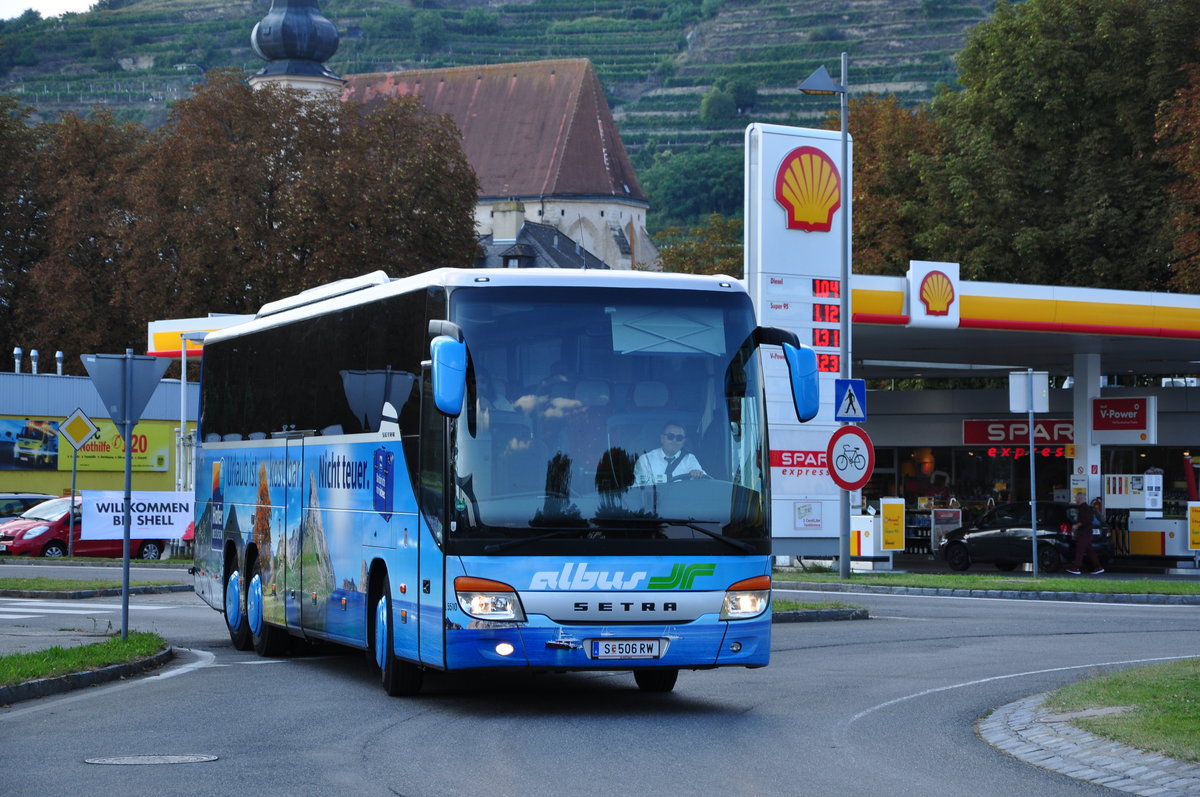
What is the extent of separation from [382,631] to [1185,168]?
37.0 meters

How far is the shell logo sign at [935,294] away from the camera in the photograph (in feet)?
121

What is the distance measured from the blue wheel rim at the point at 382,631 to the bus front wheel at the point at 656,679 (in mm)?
1866

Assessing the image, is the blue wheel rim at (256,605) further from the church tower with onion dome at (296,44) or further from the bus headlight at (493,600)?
the church tower with onion dome at (296,44)

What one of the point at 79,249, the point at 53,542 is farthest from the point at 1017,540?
the point at 79,249

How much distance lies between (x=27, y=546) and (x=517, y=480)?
103 feet

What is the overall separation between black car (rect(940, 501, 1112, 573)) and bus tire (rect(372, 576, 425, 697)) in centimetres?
2511

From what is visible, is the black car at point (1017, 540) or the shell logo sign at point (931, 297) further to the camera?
the black car at point (1017, 540)

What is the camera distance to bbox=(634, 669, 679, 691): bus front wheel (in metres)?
14.2

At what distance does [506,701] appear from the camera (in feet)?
44.7

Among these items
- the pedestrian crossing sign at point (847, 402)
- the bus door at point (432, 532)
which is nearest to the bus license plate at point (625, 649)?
the bus door at point (432, 532)

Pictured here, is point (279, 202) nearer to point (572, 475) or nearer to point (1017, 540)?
point (1017, 540)

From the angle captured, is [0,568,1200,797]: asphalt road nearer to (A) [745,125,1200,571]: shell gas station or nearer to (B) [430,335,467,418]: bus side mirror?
(B) [430,335,467,418]: bus side mirror

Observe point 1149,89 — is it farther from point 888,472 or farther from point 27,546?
point 27,546

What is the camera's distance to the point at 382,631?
13.9m
